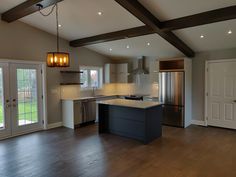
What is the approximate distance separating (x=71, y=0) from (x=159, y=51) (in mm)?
3537

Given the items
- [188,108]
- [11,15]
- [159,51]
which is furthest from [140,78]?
[11,15]

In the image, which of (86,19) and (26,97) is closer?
(86,19)

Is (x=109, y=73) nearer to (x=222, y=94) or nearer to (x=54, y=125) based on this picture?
(x=54, y=125)

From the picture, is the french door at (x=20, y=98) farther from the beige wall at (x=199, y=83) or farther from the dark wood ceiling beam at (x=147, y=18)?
the beige wall at (x=199, y=83)

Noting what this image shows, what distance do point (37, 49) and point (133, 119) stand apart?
352 cm

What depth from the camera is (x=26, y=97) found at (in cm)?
535

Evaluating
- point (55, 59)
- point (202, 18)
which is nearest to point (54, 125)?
point (55, 59)

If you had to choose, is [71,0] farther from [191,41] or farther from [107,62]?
[107,62]

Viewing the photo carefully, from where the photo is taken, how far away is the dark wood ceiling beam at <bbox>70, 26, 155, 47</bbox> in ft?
14.9

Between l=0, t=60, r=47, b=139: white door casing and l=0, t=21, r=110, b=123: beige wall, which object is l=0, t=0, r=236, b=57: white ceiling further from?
l=0, t=60, r=47, b=139: white door casing

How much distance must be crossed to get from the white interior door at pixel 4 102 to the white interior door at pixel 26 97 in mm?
113

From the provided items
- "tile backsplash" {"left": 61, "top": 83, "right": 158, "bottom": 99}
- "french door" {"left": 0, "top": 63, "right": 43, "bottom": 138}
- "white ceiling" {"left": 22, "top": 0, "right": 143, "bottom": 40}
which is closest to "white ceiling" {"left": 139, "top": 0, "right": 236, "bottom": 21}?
"white ceiling" {"left": 22, "top": 0, "right": 143, "bottom": 40}

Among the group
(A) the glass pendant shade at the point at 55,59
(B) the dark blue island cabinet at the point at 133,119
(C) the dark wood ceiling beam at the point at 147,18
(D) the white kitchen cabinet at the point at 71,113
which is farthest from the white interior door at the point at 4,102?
(C) the dark wood ceiling beam at the point at 147,18

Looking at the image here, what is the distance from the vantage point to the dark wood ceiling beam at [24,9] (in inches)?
142
